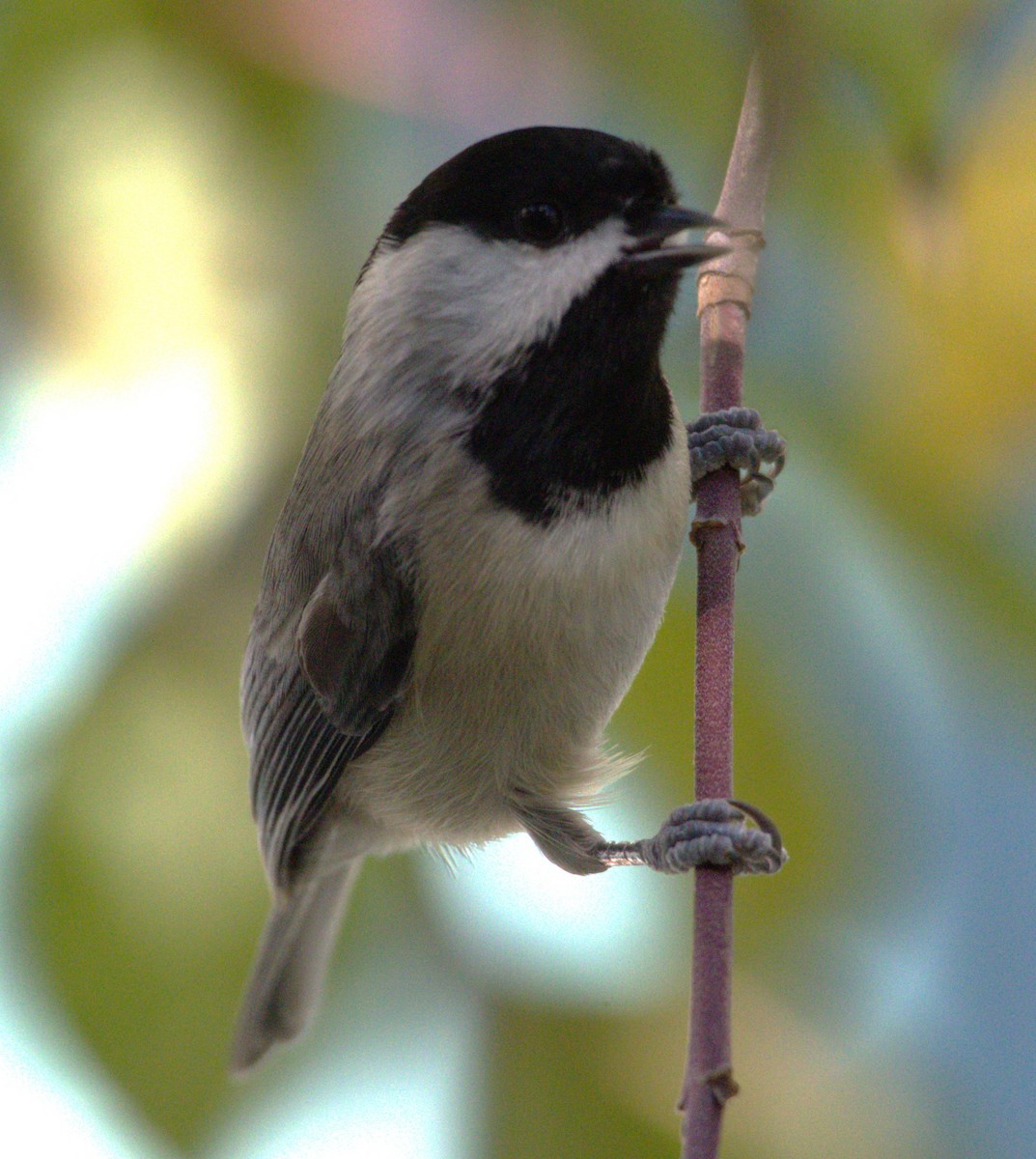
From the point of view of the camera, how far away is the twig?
627mm

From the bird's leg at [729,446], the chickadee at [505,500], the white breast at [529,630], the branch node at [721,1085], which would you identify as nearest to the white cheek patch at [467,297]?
the chickadee at [505,500]

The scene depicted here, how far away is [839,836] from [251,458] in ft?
1.75

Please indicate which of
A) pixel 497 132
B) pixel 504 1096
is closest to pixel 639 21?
pixel 497 132

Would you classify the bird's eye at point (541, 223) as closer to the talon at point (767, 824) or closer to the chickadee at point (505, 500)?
Answer: the chickadee at point (505, 500)

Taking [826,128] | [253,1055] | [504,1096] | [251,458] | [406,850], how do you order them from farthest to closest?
[253,1055], [406,850], [251,458], [504,1096], [826,128]

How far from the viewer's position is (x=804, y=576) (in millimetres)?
946

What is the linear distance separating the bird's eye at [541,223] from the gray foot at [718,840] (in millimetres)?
422

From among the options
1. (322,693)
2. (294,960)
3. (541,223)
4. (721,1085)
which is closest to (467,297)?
(541,223)

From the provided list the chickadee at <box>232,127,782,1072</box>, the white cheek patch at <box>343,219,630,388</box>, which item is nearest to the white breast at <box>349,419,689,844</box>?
the chickadee at <box>232,127,782,1072</box>

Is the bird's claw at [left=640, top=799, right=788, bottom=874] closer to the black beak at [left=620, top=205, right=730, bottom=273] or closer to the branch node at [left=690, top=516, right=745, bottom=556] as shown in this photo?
the branch node at [left=690, top=516, right=745, bottom=556]

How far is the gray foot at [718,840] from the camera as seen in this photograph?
0.90 m

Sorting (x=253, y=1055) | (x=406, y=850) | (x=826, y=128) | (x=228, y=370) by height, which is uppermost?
(x=228, y=370)

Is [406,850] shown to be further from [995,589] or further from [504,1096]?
[995,589]

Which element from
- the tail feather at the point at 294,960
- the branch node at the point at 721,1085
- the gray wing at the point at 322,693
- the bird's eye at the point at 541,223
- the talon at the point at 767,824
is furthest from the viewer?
the tail feather at the point at 294,960
